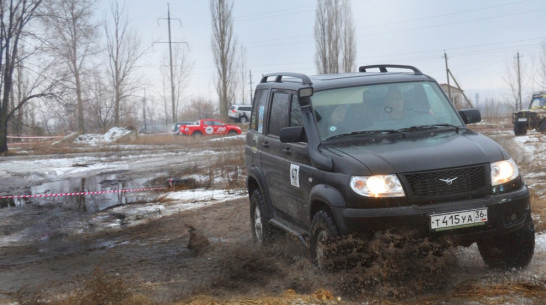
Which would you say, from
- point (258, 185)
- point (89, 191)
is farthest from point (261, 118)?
point (89, 191)

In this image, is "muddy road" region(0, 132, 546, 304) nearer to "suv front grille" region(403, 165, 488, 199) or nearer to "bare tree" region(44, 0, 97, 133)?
"suv front grille" region(403, 165, 488, 199)

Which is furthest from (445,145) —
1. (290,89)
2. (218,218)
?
(218,218)

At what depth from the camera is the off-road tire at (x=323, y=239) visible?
4777 millimetres

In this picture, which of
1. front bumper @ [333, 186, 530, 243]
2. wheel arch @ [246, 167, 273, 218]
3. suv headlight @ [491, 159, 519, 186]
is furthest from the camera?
wheel arch @ [246, 167, 273, 218]

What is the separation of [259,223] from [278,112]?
4.47 feet

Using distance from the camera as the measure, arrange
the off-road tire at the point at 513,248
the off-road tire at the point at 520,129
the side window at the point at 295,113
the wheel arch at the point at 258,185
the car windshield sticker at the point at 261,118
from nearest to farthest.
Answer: the off-road tire at the point at 513,248
the side window at the point at 295,113
the wheel arch at the point at 258,185
the car windshield sticker at the point at 261,118
the off-road tire at the point at 520,129

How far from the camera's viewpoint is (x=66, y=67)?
31.0 meters

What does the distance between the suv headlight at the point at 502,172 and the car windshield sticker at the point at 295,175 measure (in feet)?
5.63

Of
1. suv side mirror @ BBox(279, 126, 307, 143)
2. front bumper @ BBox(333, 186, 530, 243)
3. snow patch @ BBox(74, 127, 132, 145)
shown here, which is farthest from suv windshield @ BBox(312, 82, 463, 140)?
snow patch @ BBox(74, 127, 132, 145)

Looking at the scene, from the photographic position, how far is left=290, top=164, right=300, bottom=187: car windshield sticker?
5.68m

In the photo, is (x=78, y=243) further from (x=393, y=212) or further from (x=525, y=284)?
(x=525, y=284)

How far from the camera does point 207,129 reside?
45.5 meters

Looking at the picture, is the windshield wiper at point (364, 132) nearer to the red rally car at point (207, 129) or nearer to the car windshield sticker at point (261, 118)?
the car windshield sticker at point (261, 118)

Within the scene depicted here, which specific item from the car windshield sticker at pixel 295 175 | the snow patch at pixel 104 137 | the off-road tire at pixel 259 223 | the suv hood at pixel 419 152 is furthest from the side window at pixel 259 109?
the snow patch at pixel 104 137
